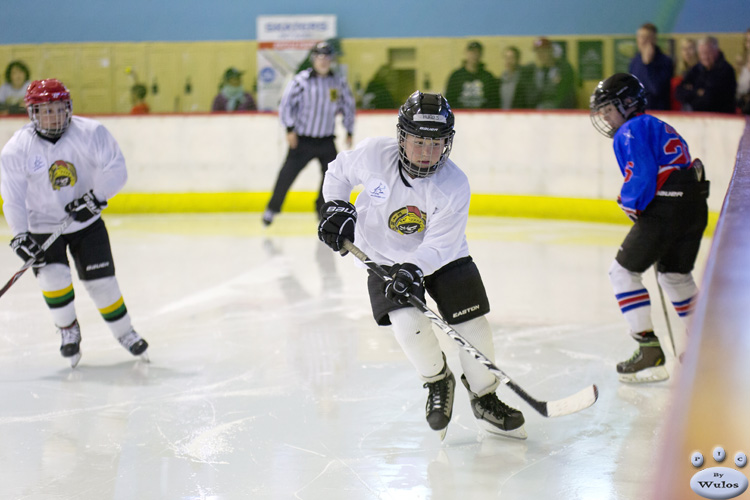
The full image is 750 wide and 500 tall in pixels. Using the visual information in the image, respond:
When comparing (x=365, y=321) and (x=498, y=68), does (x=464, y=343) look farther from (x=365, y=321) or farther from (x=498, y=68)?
(x=498, y=68)

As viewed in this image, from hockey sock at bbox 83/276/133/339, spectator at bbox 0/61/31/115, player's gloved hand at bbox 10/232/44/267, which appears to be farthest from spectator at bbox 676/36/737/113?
spectator at bbox 0/61/31/115

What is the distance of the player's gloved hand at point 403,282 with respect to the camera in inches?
85.8

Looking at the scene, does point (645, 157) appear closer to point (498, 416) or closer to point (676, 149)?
point (676, 149)

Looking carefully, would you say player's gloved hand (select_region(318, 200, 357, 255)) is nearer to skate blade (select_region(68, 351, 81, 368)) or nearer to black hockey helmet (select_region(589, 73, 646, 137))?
black hockey helmet (select_region(589, 73, 646, 137))

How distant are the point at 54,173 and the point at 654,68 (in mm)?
4663

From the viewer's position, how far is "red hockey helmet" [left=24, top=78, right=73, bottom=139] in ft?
10.0

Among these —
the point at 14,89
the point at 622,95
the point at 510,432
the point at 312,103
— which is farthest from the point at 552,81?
the point at 510,432

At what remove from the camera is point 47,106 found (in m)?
3.07

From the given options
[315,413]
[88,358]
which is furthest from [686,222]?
[88,358]

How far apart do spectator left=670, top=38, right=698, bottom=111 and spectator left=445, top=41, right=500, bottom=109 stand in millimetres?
1423

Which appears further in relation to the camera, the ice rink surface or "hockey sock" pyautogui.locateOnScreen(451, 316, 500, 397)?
"hockey sock" pyautogui.locateOnScreen(451, 316, 500, 397)

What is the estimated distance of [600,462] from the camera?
2.28 meters

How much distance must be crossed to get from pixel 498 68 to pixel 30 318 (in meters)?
4.61

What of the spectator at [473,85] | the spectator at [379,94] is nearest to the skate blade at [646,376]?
the spectator at [473,85]
